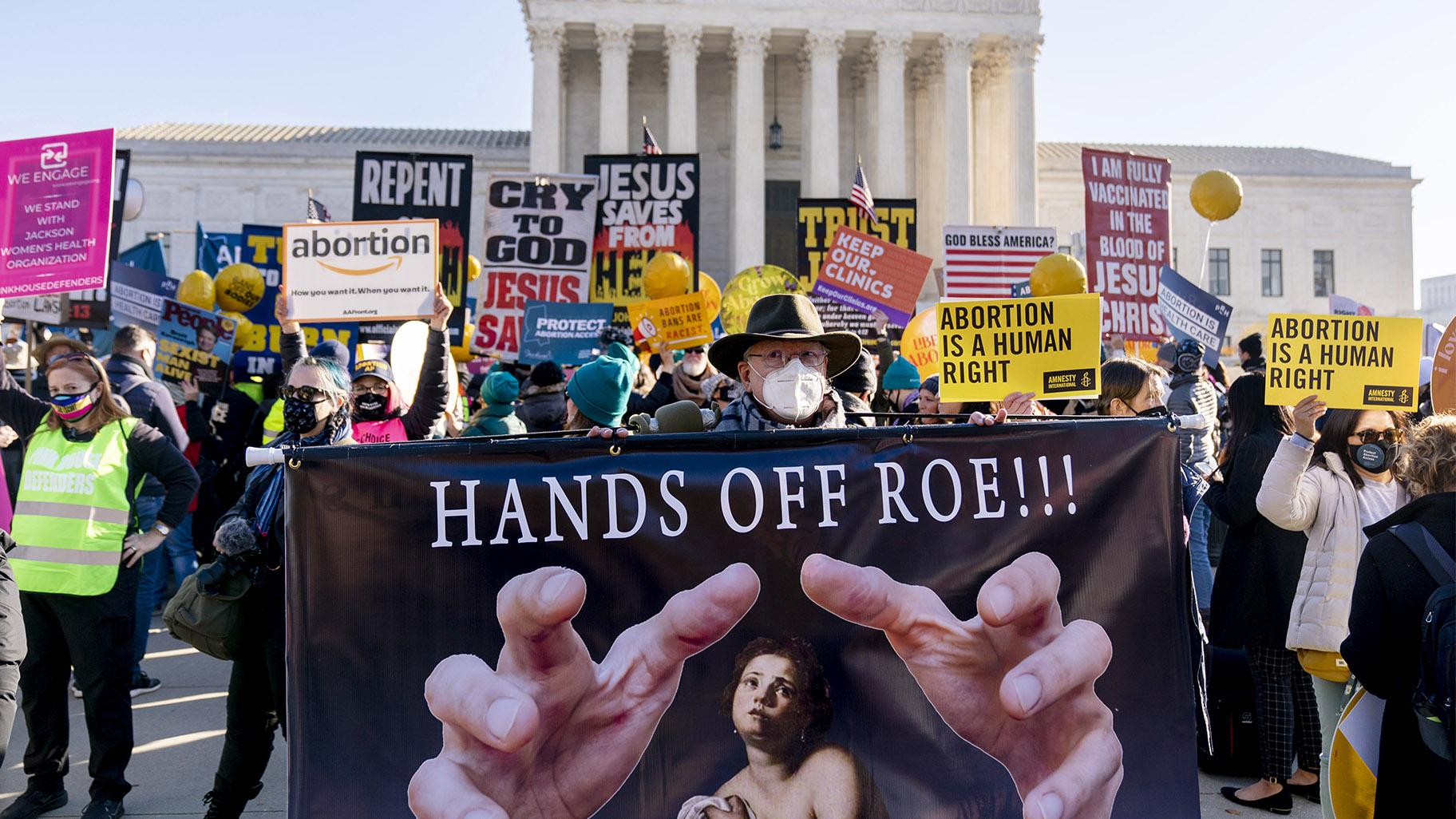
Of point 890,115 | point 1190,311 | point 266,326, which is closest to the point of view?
point 1190,311

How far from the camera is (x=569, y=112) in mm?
44281

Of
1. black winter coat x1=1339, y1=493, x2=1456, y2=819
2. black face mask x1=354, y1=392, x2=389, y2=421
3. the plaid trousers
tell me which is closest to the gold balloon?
black face mask x1=354, y1=392, x2=389, y2=421

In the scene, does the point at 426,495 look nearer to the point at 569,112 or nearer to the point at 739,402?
the point at 739,402

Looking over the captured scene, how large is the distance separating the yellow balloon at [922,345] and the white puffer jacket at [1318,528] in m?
5.90

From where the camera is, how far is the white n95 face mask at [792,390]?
372 cm

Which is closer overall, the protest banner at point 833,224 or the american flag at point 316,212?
the american flag at point 316,212

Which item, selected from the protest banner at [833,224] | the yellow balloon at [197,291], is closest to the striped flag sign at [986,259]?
the protest banner at [833,224]

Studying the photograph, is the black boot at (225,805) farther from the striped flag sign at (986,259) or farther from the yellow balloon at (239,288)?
the yellow balloon at (239,288)

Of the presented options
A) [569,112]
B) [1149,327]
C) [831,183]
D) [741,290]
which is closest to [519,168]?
[569,112]

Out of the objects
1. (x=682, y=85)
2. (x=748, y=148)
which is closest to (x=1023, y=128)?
(x=748, y=148)

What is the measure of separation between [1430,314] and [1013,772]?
61.1 meters

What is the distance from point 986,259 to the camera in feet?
40.4

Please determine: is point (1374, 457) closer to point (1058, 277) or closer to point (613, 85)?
point (1058, 277)

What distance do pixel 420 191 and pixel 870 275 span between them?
13.8 feet
